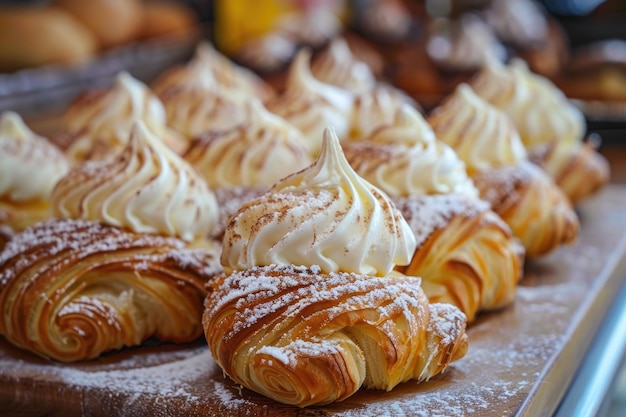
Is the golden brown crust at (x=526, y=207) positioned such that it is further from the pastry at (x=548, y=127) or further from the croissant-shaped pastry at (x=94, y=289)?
the croissant-shaped pastry at (x=94, y=289)

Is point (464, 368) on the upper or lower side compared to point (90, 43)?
lower

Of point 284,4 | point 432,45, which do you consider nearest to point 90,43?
point 284,4

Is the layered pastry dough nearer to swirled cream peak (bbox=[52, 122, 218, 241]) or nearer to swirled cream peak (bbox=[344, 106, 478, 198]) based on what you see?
swirled cream peak (bbox=[344, 106, 478, 198])

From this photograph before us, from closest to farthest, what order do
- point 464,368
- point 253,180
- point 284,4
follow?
point 464,368
point 253,180
point 284,4

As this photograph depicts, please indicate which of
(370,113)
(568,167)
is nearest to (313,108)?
(370,113)

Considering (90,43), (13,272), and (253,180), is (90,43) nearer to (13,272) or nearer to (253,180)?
(253,180)
